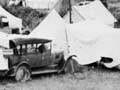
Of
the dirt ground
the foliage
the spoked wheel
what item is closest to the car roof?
the spoked wheel

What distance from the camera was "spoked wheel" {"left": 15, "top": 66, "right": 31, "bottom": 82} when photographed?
13406 mm

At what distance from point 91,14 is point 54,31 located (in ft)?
38.6

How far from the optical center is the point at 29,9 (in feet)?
132

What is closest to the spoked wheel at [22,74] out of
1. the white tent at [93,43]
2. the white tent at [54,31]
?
the white tent at [54,31]

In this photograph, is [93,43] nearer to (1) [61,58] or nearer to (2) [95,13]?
(1) [61,58]

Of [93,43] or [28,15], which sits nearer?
[93,43]

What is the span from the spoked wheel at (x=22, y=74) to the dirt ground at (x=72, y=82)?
192 millimetres

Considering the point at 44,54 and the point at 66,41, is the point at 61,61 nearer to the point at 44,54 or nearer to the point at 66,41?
the point at 44,54

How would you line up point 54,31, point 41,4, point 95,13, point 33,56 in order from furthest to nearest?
1. point 41,4
2. point 95,13
3. point 54,31
4. point 33,56

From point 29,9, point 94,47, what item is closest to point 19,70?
point 94,47

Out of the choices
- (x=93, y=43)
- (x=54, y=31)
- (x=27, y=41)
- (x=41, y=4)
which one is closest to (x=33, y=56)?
(x=27, y=41)

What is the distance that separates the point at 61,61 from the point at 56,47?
1489 mm

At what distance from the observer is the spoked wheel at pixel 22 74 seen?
1341 centimetres

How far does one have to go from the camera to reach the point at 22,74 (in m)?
13.6
